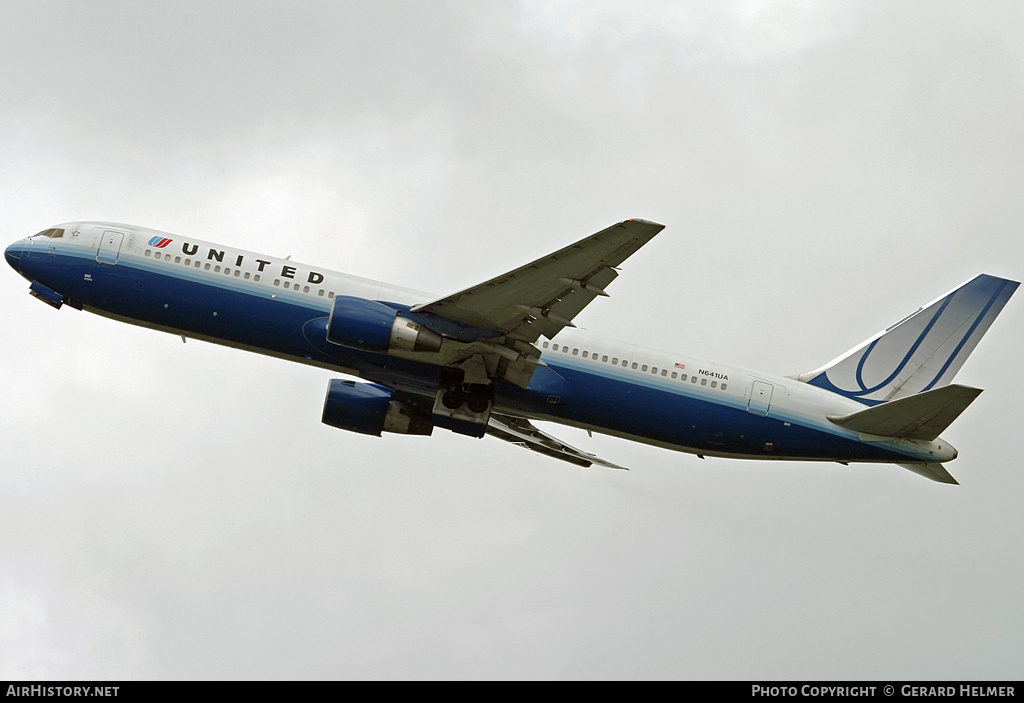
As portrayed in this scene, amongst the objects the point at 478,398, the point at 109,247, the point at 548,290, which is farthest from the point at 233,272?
the point at 548,290

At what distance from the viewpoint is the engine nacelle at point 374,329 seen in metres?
36.1

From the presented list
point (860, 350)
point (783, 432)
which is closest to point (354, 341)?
point (783, 432)

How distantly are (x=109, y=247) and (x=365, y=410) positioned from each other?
1072cm

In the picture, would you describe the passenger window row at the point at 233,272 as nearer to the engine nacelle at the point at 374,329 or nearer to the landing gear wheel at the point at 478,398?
the engine nacelle at the point at 374,329

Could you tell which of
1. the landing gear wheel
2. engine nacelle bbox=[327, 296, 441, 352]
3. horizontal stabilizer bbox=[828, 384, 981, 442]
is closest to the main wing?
engine nacelle bbox=[327, 296, 441, 352]

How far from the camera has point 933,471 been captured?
3844 cm

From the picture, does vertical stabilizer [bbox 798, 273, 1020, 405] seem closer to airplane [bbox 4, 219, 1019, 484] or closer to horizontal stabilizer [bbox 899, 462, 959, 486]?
airplane [bbox 4, 219, 1019, 484]

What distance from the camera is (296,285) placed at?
126 ft

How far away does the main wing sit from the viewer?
3247 cm

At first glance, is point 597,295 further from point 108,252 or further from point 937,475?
point 108,252

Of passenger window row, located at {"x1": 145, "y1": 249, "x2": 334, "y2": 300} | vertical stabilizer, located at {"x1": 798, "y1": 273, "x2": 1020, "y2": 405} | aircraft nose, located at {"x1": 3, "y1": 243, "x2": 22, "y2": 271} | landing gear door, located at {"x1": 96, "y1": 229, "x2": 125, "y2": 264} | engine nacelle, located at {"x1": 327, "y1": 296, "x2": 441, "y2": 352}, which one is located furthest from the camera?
vertical stabilizer, located at {"x1": 798, "y1": 273, "x2": 1020, "y2": 405}

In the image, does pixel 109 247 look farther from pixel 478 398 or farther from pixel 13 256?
pixel 478 398

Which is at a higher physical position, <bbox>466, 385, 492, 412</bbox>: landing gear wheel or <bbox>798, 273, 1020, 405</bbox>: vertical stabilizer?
<bbox>798, 273, 1020, 405</bbox>: vertical stabilizer

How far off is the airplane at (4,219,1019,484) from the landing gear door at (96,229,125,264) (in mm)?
50
